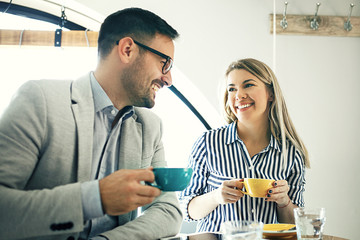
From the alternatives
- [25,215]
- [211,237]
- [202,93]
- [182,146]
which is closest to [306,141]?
[202,93]

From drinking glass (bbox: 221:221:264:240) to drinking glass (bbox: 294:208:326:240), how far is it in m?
0.18

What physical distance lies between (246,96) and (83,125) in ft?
3.63

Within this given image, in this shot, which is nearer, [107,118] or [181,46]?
[107,118]

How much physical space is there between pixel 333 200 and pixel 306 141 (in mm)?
541

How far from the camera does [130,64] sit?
150cm

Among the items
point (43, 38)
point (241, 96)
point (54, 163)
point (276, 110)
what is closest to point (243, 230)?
point (54, 163)

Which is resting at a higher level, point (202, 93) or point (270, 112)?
point (202, 93)

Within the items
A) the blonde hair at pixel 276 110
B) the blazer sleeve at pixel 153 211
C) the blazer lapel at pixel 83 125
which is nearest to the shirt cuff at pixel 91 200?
the blazer sleeve at pixel 153 211

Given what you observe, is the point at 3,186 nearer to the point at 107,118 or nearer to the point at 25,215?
the point at 25,215

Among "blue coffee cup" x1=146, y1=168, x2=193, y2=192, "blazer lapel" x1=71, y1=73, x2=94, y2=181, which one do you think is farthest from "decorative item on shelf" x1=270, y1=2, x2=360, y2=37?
"blue coffee cup" x1=146, y1=168, x2=193, y2=192

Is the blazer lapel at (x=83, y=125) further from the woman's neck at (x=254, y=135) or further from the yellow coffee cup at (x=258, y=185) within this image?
the woman's neck at (x=254, y=135)

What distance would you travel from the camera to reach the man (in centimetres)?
93

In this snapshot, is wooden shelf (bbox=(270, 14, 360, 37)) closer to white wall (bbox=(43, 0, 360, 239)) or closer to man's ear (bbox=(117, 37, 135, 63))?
white wall (bbox=(43, 0, 360, 239))

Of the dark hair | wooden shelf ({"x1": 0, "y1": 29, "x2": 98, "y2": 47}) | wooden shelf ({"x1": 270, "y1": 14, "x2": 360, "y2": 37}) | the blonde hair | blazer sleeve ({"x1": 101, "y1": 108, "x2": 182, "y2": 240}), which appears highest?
wooden shelf ({"x1": 270, "y1": 14, "x2": 360, "y2": 37})
